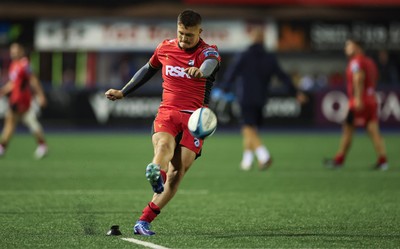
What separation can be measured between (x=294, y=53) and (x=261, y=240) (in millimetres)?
27999

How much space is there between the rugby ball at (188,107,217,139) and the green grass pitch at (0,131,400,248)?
1.00 metres

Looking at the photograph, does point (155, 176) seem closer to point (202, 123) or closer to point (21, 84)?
point (202, 123)

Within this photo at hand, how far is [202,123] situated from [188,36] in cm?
89

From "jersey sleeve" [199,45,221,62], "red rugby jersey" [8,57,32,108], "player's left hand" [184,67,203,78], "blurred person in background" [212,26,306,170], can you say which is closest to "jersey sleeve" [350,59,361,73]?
"blurred person in background" [212,26,306,170]

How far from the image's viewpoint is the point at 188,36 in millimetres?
9203

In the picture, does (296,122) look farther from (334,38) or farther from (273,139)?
(334,38)

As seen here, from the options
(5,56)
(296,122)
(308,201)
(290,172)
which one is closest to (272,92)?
(296,122)

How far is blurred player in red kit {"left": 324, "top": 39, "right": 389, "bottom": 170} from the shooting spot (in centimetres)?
1716

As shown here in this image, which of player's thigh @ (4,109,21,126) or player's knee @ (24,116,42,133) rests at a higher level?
player's thigh @ (4,109,21,126)

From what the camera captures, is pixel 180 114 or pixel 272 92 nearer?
pixel 180 114

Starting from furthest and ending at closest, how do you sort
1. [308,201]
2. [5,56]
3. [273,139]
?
[5,56]
[273,139]
[308,201]

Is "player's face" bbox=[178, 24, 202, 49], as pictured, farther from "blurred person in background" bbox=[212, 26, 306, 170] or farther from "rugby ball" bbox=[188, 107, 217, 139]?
"blurred person in background" bbox=[212, 26, 306, 170]

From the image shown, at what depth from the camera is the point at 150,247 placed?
8406 mm

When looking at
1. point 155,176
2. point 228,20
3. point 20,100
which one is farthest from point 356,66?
point 228,20
